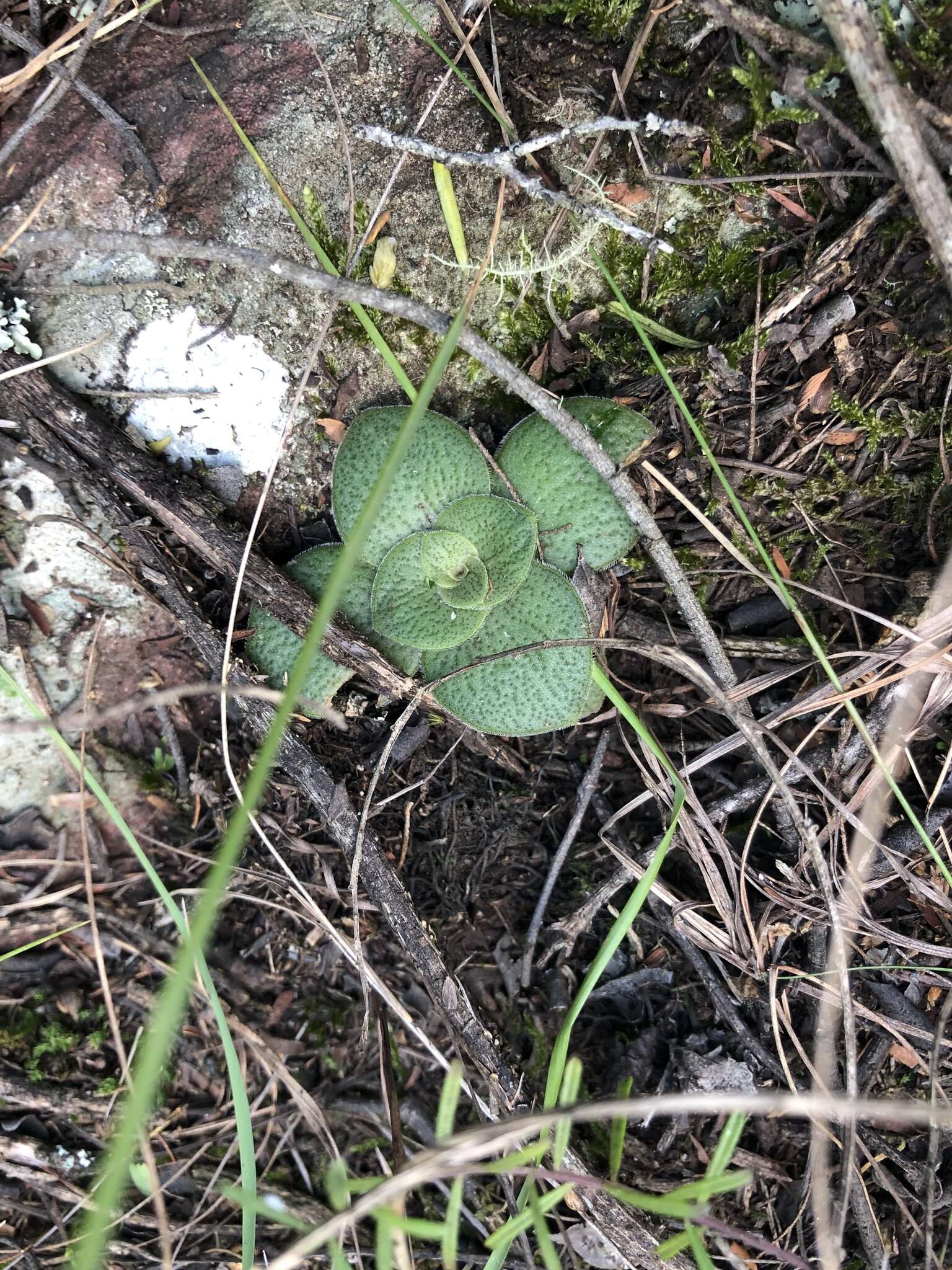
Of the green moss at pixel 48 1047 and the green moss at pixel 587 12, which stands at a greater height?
the green moss at pixel 587 12

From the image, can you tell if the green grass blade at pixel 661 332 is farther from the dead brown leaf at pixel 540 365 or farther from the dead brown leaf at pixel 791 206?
the dead brown leaf at pixel 791 206

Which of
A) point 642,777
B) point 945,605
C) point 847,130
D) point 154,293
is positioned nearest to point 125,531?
point 154,293

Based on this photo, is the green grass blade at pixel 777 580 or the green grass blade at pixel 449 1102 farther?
the green grass blade at pixel 777 580

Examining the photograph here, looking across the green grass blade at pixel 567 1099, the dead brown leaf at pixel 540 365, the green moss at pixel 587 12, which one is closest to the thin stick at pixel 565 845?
the green grass blade at pixel 567 1099

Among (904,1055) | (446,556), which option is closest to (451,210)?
(446,556)

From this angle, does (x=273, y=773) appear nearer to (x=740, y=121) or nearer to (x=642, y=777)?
(x=642, y=777)
